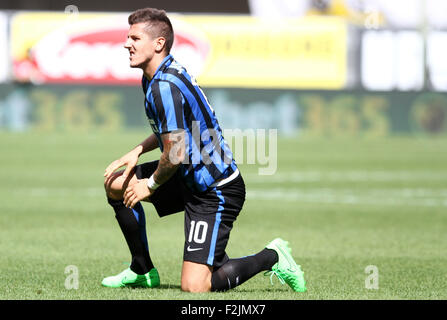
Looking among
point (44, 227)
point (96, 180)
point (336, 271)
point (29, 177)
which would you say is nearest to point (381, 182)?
point (96, 180)

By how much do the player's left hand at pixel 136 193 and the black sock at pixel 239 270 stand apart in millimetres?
819

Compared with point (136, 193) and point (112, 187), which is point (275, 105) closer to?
point (112, 187)

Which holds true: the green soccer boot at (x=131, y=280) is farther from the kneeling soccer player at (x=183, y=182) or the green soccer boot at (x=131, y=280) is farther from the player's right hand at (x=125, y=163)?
the player's right hand at (x=125, y=163)

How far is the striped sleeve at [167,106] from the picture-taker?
683 cm

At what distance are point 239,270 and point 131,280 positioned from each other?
906 mm

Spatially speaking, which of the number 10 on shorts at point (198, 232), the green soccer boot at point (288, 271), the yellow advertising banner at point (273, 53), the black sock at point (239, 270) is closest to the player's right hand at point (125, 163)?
the number 10 on shorts at point (198, 232)

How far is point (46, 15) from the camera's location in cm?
2948

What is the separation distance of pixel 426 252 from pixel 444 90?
2021 cm

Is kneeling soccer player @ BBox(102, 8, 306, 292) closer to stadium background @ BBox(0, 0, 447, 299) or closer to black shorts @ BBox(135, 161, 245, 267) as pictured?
black shorts @ BBox(135, 161, 245, 267)

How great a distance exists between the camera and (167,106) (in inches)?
269

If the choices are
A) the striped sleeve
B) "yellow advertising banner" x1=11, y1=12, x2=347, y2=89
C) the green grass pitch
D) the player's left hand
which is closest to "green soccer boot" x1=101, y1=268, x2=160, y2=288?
the green grass pitch

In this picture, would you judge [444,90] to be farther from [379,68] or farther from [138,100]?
[138,100]

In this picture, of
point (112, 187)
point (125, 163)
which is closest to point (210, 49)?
point (125, 163)

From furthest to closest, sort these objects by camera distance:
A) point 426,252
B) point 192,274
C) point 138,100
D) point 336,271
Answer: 1. point 138,100
2. point 426,252
3. point 336,271
4. point 192,274
